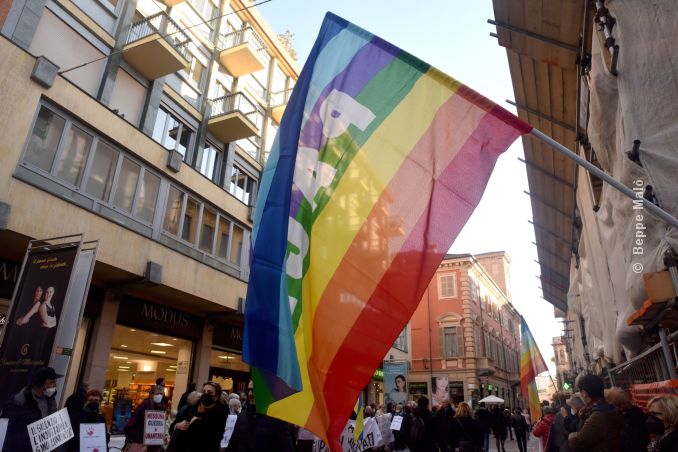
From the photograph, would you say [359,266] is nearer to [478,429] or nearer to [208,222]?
[478,429]

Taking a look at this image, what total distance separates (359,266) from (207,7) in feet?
61.6

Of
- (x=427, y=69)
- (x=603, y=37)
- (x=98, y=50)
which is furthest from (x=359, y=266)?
(x=98, y=50)

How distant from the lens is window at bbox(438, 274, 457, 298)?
147 feet

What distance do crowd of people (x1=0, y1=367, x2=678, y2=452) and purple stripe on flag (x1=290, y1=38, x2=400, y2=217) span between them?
10.8ft

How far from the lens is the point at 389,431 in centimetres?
1198

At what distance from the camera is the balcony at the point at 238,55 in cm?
1912

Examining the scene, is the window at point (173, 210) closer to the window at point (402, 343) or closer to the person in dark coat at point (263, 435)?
the person in dark coat at point (263, 435)

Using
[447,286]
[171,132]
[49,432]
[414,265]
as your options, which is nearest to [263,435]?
[49,432]

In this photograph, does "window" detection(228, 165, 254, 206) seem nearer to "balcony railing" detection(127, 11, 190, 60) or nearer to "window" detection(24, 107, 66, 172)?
"balcony railing" detection(127, 11, 190, 60)

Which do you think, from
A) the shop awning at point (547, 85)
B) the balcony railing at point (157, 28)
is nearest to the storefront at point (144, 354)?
the balcony railing at point (157, 28)

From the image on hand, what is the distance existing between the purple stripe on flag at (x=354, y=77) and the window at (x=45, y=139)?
30.5 ft

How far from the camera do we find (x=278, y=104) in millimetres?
23234

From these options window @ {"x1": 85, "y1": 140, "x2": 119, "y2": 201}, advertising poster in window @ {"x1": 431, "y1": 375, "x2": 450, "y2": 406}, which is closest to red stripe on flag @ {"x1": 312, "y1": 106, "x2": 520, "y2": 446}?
window @ {"x1": 85, "y1": 140, "x2": 119, "y2": 201}

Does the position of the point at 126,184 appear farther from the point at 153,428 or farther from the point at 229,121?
the point at 153,428
